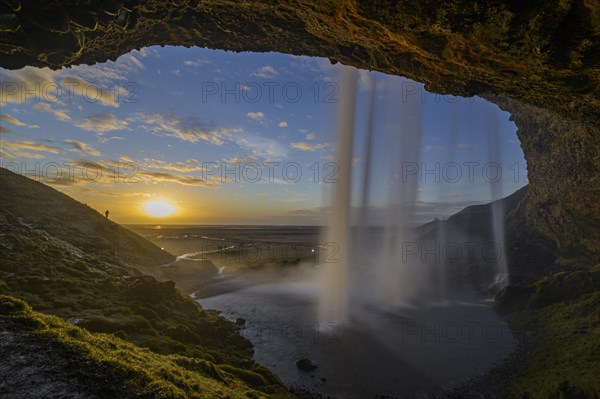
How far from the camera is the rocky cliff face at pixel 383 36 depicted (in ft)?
36.4

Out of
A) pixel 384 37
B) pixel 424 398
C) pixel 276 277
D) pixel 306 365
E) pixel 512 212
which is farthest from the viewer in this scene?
pixel 512 212

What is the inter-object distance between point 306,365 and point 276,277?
132ft

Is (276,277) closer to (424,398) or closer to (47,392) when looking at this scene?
(424,398)

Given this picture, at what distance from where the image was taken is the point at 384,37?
14734 mm

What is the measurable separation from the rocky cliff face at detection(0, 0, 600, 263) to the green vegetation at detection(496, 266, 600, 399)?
53.1 ft

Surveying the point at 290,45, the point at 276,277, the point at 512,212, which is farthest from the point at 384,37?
the point at 512,212

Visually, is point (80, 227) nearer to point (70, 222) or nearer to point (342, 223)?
point (70, 222)

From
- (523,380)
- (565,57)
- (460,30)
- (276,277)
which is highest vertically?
(460,30)

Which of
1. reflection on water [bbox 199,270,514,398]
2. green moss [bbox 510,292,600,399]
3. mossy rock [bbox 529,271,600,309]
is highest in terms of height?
mossy rock [bbox 529,271,600,309]

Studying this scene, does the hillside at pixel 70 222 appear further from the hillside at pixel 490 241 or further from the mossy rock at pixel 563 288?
the hillside at pixel 490 241

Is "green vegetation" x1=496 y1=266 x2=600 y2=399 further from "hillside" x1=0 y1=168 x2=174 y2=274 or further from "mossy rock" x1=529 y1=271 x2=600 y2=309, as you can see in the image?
"hillside" x1=0 y1=168 x2=174 y2=274

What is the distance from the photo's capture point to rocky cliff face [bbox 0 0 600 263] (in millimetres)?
11102

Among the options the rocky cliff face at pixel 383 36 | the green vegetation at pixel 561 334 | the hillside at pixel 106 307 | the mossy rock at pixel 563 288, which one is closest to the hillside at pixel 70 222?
the hillside at pixel 106 307

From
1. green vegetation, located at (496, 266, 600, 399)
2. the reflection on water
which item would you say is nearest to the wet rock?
the reflection on water
